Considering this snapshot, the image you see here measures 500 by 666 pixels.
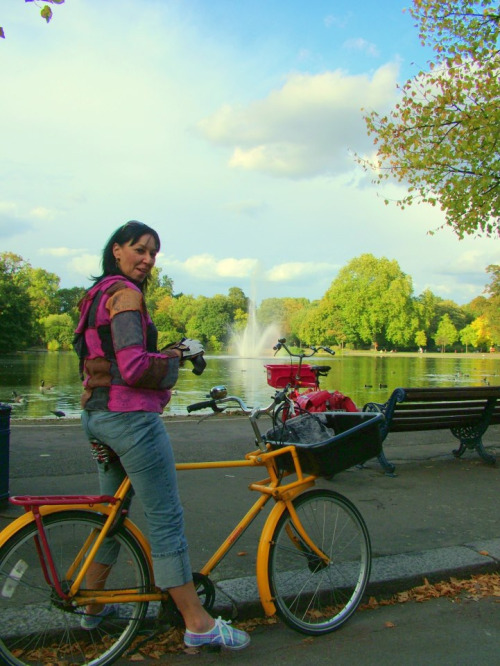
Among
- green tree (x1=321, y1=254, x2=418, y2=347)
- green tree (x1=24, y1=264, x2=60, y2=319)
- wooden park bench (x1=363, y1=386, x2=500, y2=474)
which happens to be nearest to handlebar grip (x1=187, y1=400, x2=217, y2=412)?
wooden park bench (x1=363, y1=386, x2=500, y2=474)

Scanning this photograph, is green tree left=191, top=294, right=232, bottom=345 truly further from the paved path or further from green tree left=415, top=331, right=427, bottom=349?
the paved path

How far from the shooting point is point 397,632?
359 cm

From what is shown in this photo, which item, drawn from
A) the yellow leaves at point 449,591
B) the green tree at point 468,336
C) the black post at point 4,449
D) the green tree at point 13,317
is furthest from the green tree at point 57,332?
the yellow leaves at point 449,591

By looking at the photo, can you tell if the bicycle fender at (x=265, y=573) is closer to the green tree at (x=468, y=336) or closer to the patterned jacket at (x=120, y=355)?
the patterned jacket at (x=120, y=355)

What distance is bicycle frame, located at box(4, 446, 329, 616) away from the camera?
2.79 metres

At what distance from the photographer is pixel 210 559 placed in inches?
134

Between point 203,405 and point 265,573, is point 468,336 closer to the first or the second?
point 265,573

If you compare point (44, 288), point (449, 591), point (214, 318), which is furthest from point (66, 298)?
point (449, 591)

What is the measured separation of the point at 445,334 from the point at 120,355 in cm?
12649

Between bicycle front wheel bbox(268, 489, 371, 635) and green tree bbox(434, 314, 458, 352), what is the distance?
408ft

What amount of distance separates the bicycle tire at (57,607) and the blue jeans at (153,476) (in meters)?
0.13

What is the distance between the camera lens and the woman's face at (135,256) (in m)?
3.14

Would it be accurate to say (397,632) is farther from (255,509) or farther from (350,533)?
(255,509)

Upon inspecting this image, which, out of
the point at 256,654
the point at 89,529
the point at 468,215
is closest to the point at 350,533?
the point at 256,654
